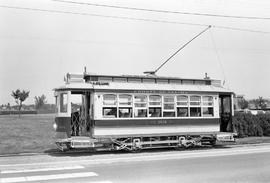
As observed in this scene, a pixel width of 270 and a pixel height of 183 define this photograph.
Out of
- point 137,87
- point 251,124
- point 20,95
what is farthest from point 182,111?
point 20,95

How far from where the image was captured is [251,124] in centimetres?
2447

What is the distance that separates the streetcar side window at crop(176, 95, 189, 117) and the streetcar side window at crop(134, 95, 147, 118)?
5.76 feet

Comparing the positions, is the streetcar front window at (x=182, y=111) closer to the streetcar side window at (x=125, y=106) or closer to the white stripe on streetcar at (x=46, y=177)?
the streetcar side window at (x=125, y=106)

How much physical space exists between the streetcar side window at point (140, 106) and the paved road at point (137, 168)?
2412 mm

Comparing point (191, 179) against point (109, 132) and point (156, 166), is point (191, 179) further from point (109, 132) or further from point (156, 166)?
point (109, 132)

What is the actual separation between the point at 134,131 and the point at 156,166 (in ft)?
15.0

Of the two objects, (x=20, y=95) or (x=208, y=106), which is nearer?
(x=208, y=106)

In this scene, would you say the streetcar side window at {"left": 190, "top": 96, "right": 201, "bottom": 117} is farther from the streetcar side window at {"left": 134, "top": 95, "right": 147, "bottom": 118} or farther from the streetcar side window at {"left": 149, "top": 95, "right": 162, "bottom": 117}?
the streetcar side window at {"left": 134, "top": 95, "right": 147, "bottom": 118}

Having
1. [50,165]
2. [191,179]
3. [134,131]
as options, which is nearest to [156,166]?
[191,179]

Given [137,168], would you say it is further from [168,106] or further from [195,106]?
[195,106]

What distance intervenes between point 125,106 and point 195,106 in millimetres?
3766

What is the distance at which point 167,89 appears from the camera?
17.1 meters

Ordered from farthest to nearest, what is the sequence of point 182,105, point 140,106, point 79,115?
point 182,105 < point 140,106 < point 79,115

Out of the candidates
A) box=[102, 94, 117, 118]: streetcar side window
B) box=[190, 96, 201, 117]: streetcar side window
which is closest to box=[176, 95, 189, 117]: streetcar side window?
box=[190, 96, 201, 117]: streetcar side window
